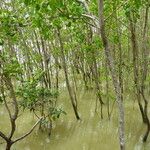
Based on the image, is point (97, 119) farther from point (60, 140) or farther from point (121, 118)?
point (121, 118)

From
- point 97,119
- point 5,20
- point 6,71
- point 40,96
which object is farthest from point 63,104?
point 5,20

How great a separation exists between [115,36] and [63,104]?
7537mm

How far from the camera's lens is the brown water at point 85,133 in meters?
15.9

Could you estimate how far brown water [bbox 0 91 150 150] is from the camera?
15855 mm

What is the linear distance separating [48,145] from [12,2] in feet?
20.8

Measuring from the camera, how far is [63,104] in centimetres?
2095

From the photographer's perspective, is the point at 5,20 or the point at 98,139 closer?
the point at 5,20

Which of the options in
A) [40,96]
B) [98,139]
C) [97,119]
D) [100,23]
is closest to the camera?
[100,23]

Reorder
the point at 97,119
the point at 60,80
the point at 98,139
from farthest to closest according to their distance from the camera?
the point at 60,80
the point at 97,119
the point at 98,139

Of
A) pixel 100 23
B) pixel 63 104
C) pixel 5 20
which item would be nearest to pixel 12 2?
pixel 63 104

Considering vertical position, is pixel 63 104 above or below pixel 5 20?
below

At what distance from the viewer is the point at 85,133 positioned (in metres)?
17.0

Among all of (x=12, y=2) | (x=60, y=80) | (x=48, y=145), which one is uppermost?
(x=12, y=2)

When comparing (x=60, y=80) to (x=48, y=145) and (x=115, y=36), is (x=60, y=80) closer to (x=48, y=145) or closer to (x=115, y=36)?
(x=48, y=145)
